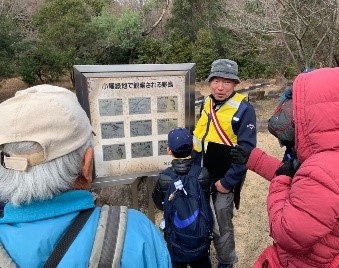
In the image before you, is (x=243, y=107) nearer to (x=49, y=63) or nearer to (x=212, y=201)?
(x=212, y=201)

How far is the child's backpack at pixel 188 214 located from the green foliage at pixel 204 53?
14.7 meters

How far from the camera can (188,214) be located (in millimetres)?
2104

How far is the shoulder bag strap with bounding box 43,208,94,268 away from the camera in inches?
34.3

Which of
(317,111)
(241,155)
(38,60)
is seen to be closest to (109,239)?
(317,111)

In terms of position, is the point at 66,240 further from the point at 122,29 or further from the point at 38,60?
the point at 122,29

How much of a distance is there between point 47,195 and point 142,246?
294 mm

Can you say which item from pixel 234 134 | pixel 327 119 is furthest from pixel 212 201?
pixel 327 119

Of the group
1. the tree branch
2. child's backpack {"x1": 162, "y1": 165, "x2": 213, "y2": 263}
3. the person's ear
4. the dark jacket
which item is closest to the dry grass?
child's backpack {"x1": 162, "y1": 165, "x2": 213, "y2": 263}

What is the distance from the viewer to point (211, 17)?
18.2 meters

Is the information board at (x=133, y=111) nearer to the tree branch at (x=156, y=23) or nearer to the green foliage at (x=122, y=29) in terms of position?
the green foliage at (x=122, y=29)

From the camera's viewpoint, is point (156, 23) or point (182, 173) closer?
point (182, 173)

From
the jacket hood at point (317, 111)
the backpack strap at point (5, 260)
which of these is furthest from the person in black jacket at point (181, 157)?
the backpack strap at point (5, 260)

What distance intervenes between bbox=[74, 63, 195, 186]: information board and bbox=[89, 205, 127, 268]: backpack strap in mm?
1589

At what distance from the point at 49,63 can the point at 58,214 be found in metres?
16.8
